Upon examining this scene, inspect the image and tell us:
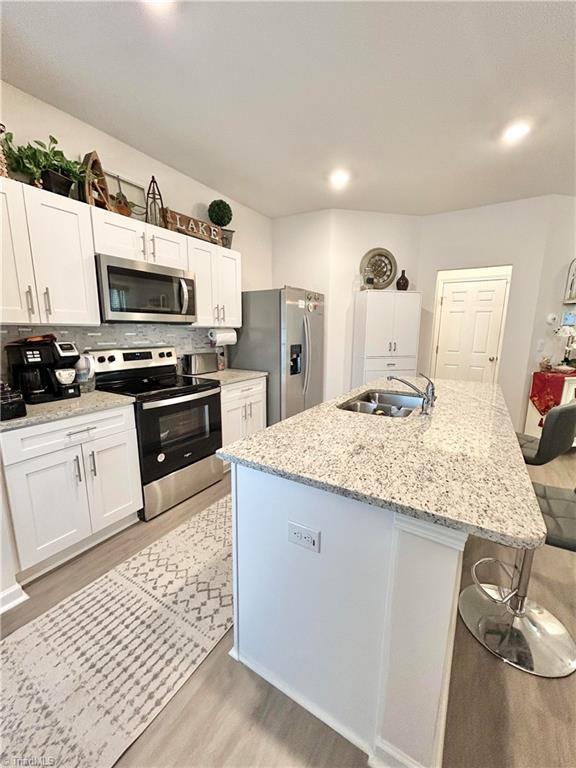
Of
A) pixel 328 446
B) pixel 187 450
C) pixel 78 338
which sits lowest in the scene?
pixel 187 450

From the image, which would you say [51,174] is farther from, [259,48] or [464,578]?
[464,578]

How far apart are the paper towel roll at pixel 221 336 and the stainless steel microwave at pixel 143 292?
54cm

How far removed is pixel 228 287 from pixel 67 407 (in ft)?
6.10

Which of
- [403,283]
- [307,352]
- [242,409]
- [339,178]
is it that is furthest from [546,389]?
[242,409]

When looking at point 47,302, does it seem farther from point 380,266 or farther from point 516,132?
point 380,266

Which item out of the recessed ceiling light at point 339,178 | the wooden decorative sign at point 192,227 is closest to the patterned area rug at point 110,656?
the wooden decorative sign at point 192,227

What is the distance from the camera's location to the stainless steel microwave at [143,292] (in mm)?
2102

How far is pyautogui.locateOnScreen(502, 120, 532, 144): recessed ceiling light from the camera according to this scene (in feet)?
7.34

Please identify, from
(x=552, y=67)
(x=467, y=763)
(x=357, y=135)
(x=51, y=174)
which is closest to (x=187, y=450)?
(x=51, y=174)

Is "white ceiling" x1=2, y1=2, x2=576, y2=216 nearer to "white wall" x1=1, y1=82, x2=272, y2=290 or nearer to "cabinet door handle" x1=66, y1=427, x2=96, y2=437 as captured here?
"white wall" x1=1, y1=82, x2=272, y2=290

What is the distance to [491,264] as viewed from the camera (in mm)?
3787

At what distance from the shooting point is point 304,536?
105cm

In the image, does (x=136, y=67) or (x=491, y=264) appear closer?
(x=136, y=67)

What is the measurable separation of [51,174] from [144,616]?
2.52m
